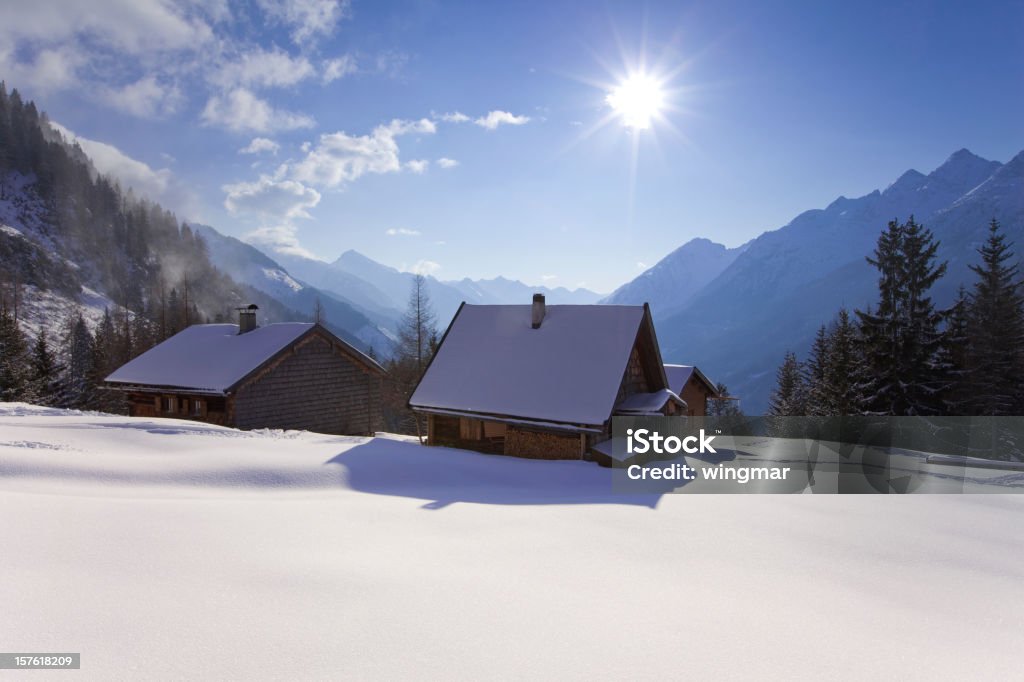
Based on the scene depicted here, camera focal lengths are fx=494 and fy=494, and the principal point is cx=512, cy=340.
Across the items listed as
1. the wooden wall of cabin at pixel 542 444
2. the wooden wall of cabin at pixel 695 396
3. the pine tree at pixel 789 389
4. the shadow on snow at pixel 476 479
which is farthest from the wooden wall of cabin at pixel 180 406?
the pine tree at pixel 789 389

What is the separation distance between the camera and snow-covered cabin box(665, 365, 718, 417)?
90.7 feet

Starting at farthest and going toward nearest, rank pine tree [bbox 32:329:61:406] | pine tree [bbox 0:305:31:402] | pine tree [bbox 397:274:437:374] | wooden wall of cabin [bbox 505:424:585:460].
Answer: pine tree [bbox 397:274:437:374] → pine tree [bbox 32:329:61:406] → pine tree [bbox 0:305:31:402] → wooden wall of cabin [bbox 505:424:585:460]

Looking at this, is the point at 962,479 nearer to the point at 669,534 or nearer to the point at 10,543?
the point at 669,534

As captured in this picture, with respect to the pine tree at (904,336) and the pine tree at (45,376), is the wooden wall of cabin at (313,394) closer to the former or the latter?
the pine tree at (904,336)

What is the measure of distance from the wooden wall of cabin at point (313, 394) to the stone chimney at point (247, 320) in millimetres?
4094

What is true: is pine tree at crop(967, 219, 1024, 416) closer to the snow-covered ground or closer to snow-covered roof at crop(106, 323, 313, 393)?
the snow-covered ground

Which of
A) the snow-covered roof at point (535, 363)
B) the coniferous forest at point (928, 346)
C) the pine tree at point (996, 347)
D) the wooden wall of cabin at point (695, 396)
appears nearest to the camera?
the snow-covered roof at point (535, 363)

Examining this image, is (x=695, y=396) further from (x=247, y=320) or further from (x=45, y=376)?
(x=45, y=376)

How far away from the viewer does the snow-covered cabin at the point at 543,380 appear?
17.1 m

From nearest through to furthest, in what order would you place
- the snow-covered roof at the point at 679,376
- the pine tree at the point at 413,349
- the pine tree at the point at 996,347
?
the snow-covered roof at the point at 679,376 → the pine tree at the point at 996,347 → the pine tree at the point at 413,349

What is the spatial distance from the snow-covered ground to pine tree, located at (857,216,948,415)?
71.0 feet

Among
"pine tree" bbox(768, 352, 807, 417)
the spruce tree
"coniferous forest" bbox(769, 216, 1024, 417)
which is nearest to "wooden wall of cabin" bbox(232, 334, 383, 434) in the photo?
the spruce tree

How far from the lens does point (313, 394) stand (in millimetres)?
24375

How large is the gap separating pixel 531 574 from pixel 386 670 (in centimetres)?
214
